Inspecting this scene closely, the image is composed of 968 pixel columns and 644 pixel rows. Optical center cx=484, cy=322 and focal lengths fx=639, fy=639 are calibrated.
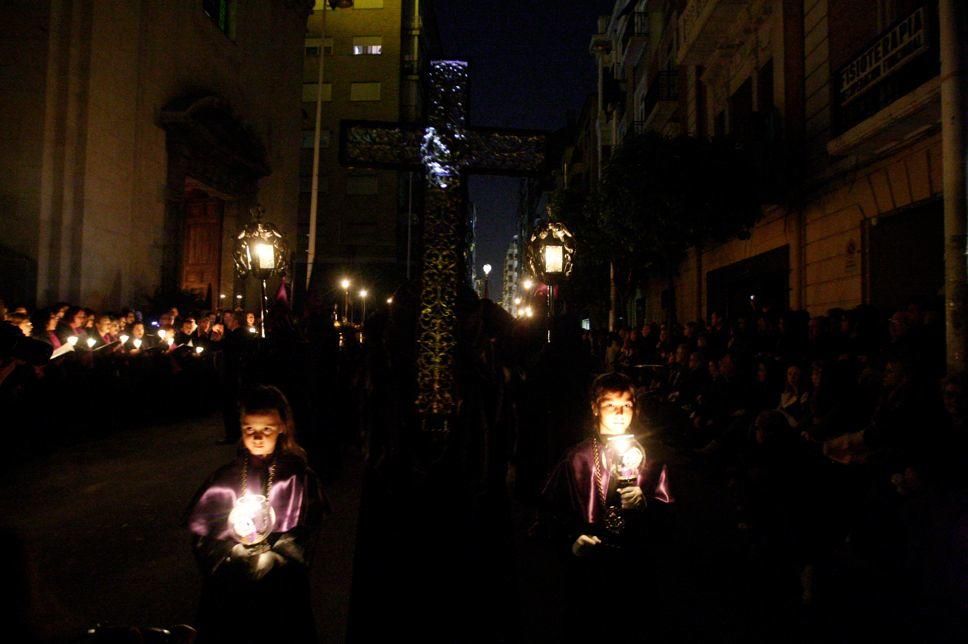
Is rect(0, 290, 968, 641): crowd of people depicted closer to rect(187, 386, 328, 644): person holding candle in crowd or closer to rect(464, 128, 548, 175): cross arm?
rect(187, 386, 328, 644): person holding candle in crowd

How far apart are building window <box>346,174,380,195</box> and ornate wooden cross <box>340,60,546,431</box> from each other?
4068 cm

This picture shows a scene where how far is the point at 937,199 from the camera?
9094 mm

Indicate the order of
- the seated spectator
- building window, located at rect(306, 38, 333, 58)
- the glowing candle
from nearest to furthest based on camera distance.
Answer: the glowing candle, the seated spectator, building window, located at rect(306, 38, 333, 58)

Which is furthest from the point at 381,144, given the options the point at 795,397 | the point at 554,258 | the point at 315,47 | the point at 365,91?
the point at 315,47

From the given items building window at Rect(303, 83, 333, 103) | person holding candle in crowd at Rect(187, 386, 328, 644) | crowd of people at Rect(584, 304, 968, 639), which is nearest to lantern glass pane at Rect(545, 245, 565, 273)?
crowd of people at Rect(584, 304, 968, 639)

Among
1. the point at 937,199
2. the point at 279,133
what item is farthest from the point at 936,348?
the point at 279,133

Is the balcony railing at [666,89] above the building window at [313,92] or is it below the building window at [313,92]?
below

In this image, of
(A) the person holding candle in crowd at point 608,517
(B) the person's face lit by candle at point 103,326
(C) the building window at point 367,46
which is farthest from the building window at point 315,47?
(A) the person holding candle in crowd at point 608,517

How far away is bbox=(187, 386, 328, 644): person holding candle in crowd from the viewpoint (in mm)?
2811

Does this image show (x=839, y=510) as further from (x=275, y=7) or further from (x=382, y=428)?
(x=275, y=7)

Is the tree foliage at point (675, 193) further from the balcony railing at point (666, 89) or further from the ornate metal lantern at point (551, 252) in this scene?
the balcony railing at point (666, 89)

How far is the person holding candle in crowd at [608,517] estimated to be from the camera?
2.98 meters

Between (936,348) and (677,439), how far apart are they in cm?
431

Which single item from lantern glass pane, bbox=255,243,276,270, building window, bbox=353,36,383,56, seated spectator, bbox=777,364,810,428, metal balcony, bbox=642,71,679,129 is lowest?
seated spectator, bbox=777,364,810,428
